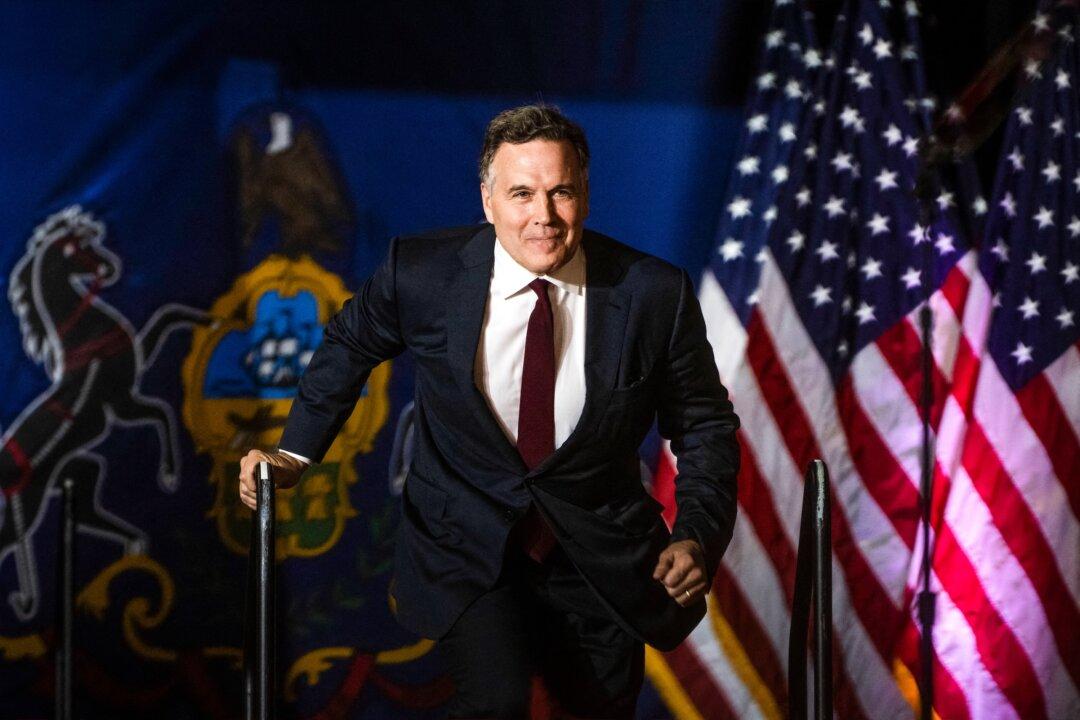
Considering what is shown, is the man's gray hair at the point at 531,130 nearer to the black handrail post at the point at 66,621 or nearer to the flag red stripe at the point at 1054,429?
the black handrail post at the point at 66,621

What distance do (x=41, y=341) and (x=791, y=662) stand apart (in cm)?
219

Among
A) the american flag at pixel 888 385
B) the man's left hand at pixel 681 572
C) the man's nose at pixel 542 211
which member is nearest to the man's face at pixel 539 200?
the man's nose at pixel 542 211

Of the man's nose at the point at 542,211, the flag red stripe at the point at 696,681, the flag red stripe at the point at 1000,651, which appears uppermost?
the man's nose at the point at 542,211

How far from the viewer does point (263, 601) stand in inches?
73.8

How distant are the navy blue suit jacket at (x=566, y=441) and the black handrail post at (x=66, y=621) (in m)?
1.09

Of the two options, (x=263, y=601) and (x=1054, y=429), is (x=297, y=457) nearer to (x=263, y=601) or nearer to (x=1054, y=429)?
(x=263, y=601)

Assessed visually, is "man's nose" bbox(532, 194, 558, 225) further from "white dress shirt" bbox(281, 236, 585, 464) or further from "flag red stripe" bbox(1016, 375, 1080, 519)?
"flag red stripe" bbox(1016, 375, 1080, 519)

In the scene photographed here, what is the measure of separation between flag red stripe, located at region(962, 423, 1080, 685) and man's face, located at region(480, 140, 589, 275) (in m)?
1.90

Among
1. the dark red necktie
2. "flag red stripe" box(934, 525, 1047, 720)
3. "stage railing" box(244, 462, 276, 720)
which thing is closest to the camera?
"stage railing" box(244, 462, 276, 720)

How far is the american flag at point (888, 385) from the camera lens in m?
3.46

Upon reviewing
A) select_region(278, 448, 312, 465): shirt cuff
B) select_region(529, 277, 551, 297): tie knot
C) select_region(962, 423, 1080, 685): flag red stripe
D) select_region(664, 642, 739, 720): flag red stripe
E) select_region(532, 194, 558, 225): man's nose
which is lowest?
select_region(664, 642, 739, 720): flag red stripe

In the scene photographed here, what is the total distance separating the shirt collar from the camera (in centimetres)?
217

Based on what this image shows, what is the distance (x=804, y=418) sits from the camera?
11.4ft

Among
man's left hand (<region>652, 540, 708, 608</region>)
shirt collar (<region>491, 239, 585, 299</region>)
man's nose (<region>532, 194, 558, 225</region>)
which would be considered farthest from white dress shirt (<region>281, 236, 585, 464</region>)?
man's left hand (<region>652, 540, 708, 608</region>)
